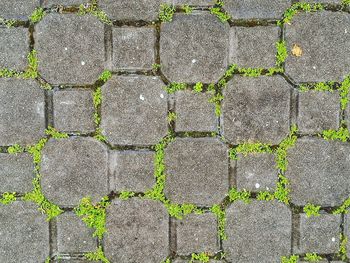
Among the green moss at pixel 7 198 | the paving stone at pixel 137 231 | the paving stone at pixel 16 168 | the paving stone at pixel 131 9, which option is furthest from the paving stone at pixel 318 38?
the green moss at pixel 7 198

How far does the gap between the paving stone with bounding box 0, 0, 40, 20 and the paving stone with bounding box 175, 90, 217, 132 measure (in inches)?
30.1

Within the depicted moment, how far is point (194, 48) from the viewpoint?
79.4 inches

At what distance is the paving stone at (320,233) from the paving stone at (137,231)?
0.63m

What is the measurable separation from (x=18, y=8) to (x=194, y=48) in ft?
2.68

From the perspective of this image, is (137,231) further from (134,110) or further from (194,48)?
(194,48)

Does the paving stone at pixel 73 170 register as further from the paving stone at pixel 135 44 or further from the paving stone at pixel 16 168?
the paving stone at pixel 135 44

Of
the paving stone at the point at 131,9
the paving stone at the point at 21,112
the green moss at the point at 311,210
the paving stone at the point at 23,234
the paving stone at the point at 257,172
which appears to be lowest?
the paving stone at the point at 23,234

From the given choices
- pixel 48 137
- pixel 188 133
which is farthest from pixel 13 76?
pixel 188 133

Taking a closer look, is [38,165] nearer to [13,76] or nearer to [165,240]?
[13,76]

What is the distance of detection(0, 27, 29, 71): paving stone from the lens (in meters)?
2.02

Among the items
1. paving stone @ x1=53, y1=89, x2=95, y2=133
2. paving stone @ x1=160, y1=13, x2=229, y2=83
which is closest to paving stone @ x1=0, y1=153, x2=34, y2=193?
paving stone @ x1=53, y1=89, x2=95, y2=133

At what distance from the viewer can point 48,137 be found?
2.05 meters

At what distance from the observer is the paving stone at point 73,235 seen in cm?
206

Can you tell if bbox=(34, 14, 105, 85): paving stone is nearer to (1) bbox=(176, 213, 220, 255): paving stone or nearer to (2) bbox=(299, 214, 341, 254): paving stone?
(1) bbox=(176, 213, 220, 255): paving stone
